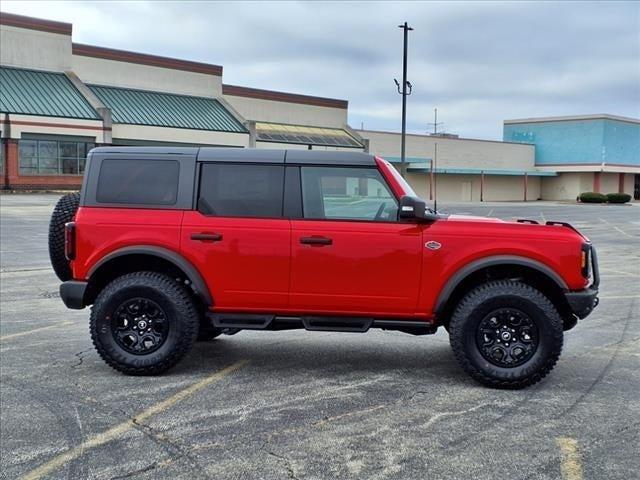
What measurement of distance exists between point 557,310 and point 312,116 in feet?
185

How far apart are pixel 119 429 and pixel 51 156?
4260 cm

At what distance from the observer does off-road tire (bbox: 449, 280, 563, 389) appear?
5.48m

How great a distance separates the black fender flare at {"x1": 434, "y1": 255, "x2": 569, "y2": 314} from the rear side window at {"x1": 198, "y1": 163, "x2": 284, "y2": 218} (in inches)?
61.8

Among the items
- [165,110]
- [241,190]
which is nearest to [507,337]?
[241,190]

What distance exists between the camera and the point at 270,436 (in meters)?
4.47

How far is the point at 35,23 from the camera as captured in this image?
46.1 meters

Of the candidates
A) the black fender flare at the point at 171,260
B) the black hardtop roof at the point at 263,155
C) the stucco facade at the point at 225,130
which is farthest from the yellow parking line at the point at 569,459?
the stucco facade at the point at 225,130

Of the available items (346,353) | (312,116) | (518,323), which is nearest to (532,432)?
(518,323)

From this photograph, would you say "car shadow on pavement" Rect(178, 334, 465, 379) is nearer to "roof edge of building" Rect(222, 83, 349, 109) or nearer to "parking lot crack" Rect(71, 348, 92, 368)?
"parking lot crack" Rect(71, 348, 92, 368)

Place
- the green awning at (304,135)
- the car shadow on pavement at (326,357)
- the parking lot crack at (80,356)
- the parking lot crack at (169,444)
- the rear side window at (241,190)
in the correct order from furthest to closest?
the green awning at (304,135) → the parking lot crack at (80,356) → the car shadow on pavement at (326,357) → the rear side window at (241,190) → the parking lot crack at (169,444)

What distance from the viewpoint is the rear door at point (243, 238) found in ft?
18.9

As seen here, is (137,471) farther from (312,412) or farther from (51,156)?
(51,156)

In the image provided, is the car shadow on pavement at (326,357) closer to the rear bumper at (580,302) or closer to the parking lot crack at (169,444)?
the rear bumper at (580,302)

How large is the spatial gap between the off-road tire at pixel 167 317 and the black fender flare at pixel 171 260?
0.18 metres
